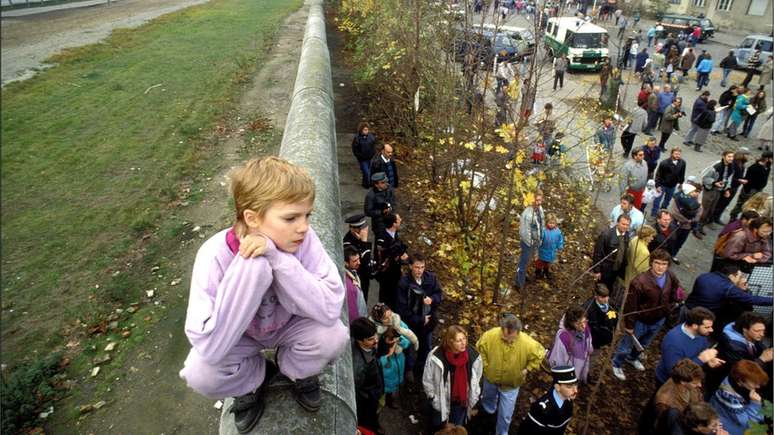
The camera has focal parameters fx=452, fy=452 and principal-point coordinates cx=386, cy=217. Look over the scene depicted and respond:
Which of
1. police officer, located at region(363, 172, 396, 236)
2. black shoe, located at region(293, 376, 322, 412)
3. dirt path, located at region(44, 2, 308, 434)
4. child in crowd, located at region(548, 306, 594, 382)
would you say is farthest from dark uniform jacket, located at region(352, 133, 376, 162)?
black shoe, located at region(293, 376, 322, 412)

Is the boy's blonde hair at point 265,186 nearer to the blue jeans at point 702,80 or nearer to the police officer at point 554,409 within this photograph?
the police officer at point 554,409

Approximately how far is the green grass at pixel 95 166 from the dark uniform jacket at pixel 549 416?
530 cm

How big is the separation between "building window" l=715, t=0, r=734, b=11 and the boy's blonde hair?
43222mm

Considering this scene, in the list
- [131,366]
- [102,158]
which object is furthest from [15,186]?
[131,366]

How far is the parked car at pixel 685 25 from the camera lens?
29.2 m

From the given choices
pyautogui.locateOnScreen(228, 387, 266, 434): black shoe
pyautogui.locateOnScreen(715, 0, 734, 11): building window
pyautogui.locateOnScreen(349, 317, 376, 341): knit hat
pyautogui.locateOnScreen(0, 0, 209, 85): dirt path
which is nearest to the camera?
pyautogui.locateOnScreen(228, 387, 266, 434): black shoe

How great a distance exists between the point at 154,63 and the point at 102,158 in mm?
8432

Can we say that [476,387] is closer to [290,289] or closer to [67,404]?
[290,289]

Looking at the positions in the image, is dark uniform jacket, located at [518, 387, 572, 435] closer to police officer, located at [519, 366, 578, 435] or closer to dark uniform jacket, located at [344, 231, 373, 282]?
police officer, located at [519, 366, 578, 435]

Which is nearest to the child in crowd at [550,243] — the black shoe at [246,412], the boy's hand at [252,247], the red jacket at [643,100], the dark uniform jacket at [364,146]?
the dark uniform jacket at [364,146]

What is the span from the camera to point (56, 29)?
1984cm

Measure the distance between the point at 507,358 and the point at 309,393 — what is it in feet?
10.5

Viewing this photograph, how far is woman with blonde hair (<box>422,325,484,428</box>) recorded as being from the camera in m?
4.50

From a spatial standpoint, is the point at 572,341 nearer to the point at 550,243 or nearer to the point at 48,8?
the point at 550,243
